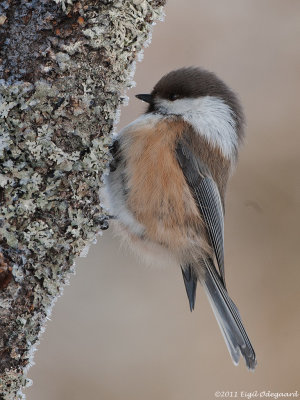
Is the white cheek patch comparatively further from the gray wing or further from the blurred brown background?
the blurred brown background

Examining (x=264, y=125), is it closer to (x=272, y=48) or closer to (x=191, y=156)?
(x=272, y=48)

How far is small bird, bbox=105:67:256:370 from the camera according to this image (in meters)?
1.76

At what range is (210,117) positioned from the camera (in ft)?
6.25

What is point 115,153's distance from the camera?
1.72 m

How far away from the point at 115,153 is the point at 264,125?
62.6 inches

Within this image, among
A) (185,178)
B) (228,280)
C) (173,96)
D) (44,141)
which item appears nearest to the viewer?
(44,141)

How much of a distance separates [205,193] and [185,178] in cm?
12

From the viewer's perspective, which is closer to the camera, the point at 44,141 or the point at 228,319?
the point at 44,141

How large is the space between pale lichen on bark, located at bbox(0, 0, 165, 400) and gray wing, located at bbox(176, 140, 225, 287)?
0.66m

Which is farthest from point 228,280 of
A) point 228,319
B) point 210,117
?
point 210,117

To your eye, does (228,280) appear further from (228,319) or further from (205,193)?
(205,193)

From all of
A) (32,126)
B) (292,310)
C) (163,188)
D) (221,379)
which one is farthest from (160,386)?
(32,126)

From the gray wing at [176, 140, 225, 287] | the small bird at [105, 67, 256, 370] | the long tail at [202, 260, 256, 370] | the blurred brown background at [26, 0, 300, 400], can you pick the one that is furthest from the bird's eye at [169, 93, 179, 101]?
the blurred brown background at [26, 0, 300, 400]

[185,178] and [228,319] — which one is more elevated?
[185,178]
